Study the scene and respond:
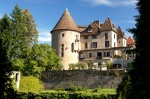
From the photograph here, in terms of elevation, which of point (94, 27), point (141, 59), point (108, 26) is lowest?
point (141, 59)

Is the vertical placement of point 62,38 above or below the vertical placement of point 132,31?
above

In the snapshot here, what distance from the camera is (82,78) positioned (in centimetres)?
4475

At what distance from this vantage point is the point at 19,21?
5247 cm

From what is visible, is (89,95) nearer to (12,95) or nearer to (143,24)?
(143,24)

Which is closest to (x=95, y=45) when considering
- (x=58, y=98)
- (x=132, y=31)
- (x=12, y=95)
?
(x=58, y=98)

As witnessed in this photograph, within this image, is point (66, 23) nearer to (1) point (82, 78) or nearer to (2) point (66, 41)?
(2) point (66, 41)

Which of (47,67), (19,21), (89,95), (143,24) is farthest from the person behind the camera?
(19,21)

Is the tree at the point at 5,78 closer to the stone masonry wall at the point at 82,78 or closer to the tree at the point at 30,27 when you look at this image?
the stone masonry wall at the point at 82,78

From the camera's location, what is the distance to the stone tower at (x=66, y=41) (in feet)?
178

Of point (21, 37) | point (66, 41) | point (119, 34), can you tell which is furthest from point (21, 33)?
point (119, 34)

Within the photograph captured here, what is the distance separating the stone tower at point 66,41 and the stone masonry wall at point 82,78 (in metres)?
7.43

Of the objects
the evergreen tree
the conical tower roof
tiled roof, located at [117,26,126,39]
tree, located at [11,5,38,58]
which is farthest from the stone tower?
tiled roof, located at [117,26,126,39]

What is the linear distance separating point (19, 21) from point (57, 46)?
8.31 m

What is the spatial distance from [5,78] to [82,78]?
34.4 meters
